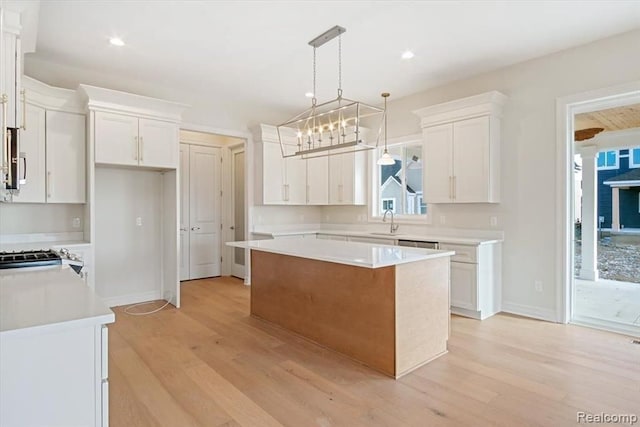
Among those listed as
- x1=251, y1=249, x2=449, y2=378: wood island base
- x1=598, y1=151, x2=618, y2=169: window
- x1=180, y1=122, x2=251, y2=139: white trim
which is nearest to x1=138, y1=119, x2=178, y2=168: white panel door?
x1=180, y1=122, x2=251, y2=139: white trim

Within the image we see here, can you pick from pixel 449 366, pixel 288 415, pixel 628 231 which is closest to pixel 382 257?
pixel 449 366

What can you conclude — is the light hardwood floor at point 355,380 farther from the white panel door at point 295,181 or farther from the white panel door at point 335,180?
the white panel door at point 335,180

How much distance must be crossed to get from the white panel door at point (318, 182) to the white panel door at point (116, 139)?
2793mm

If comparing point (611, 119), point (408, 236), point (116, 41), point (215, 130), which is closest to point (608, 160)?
point (611, 119)

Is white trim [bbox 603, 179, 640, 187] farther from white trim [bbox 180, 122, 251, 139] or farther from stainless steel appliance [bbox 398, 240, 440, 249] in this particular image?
white trim [bbox 180, 122, 251, 139]

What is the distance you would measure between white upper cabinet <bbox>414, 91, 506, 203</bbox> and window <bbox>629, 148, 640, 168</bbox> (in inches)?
48.9

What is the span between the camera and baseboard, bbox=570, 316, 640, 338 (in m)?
3.60

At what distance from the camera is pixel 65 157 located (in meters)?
4.10

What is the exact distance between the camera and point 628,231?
3898 mm

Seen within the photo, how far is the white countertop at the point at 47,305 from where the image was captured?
4.13ft

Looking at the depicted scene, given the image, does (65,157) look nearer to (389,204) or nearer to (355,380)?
(355,380)

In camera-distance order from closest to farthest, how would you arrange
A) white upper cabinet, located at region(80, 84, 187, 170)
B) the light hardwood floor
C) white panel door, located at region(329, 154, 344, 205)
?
the light hardwood floor < white upper cabinet, located at region(80, 84, 187, 170) < white panel door, located at region(329, 154, 344, 205)

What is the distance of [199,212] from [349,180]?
2.65m

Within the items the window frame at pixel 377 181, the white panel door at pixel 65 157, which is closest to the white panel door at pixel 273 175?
the window frame at pixel 377 181
